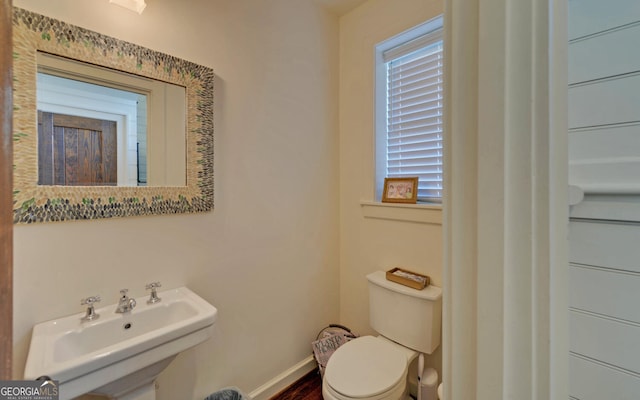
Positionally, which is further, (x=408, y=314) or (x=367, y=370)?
(x=408, y=314)

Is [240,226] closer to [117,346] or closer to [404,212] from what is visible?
[117,346]

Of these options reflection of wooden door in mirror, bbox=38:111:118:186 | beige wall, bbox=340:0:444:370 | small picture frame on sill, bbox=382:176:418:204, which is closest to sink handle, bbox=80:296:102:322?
reflection of wooden door in mirror, bbox=38:111:118:186

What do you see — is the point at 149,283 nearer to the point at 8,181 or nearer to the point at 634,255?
the point at 8,181

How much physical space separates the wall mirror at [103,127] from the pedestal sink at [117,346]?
0.41m

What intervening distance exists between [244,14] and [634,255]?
75.8 inches

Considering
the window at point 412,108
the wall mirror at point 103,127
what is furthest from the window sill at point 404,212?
the wall mirror at point 103,127

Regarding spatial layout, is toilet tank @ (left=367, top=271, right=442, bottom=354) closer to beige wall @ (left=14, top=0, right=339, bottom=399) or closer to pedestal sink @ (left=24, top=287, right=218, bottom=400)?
beige wall @ (left=14, top=0, right=339, bottom=399)

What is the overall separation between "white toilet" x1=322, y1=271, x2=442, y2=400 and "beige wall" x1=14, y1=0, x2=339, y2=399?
0.50 metres

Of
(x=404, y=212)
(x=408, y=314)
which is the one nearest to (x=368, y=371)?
(x=408, y=314)

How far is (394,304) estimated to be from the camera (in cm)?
152

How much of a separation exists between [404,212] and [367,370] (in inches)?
36.1

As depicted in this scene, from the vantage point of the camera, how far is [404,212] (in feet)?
5.48

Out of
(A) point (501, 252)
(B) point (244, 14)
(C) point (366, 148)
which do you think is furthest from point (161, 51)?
(A) point (501, 252)

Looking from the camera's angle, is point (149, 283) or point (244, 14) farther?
point (244, 14)
